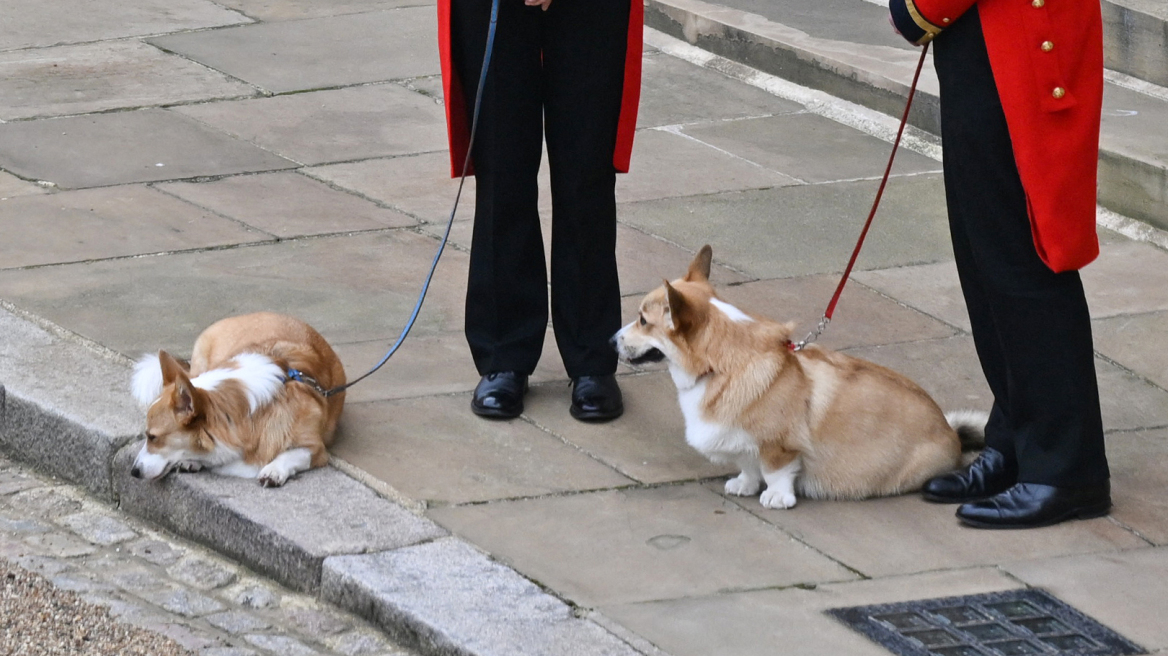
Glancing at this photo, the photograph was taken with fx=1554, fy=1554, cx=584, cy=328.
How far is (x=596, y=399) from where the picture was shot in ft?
16.3

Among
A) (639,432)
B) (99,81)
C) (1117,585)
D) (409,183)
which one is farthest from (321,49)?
(1117,585)

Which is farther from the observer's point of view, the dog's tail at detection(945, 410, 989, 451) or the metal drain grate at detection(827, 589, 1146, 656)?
the dog's tail at detection(945, 410, 989, 451)

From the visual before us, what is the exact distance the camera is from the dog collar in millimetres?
4574

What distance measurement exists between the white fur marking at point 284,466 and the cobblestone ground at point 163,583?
0.26m

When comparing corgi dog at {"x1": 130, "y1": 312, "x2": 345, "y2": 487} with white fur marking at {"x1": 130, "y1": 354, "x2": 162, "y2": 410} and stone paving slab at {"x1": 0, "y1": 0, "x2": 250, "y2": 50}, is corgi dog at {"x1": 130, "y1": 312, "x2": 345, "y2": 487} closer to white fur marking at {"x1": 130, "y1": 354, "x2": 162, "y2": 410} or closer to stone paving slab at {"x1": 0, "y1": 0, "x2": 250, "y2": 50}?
white fur marking at {"x1": 130, "y1": 354, "x2": 162, "y2": 410}

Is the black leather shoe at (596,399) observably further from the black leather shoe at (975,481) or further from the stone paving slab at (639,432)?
the black leather shoe at (975,481)

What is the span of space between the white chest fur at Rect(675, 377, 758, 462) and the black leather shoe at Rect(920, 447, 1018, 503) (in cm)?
55

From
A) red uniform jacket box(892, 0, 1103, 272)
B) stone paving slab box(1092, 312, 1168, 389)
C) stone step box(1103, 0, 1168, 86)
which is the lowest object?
stone paving slab box(1092, 312, 1168, 389)

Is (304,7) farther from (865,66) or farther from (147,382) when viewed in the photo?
(147,382)

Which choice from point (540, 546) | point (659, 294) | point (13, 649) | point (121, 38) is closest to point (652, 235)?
point (659, 294)

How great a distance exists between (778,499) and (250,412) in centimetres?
153

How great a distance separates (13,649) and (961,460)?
106 inches

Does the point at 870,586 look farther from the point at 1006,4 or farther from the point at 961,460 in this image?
the point at 1006,4

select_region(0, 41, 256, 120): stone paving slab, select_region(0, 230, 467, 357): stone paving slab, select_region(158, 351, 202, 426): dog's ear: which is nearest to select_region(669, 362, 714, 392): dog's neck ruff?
select_region(158, 351, 202, 426): dog's ear
